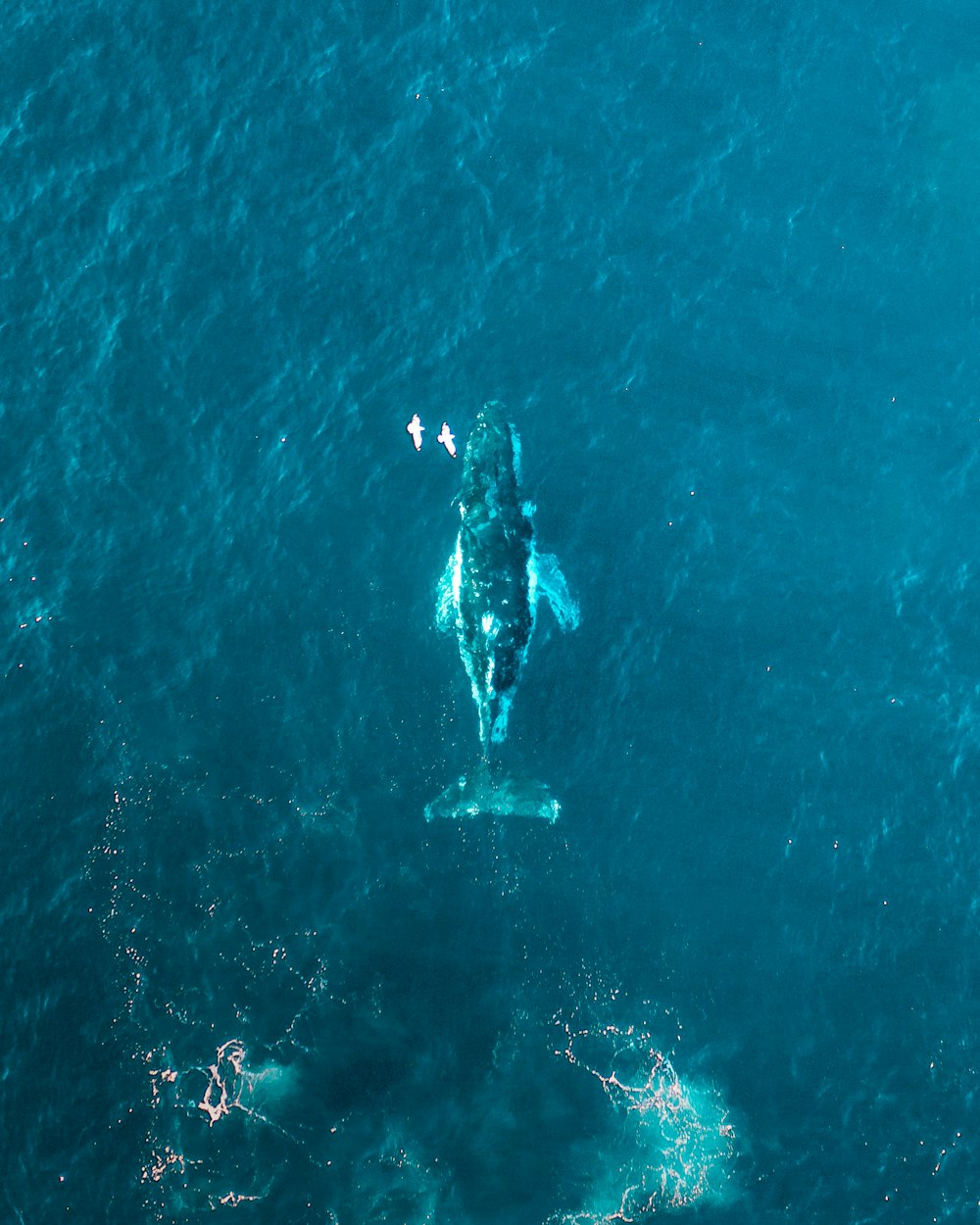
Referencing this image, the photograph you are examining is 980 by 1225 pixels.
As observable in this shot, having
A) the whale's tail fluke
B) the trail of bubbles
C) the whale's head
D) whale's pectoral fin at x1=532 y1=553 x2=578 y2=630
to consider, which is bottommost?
the trail of bubbles

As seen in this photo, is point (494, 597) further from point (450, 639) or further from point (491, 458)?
point (491, 458)

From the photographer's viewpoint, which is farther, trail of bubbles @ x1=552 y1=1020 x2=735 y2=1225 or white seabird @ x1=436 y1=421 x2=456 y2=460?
white seabird @ x1=436 y1=421 x2=456 y2=460

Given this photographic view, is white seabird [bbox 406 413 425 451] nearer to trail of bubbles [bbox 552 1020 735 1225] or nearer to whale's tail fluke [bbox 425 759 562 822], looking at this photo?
whale's tail fluke [bbox 425 759 562 822]

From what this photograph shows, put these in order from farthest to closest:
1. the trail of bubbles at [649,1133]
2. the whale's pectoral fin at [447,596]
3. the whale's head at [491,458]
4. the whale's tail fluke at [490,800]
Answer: the whale's head at [491,458]
the whale's pectoral fin at [447,596]
the whale's tail fluke at [490,800]
the trail of bubbles at [649,1133]

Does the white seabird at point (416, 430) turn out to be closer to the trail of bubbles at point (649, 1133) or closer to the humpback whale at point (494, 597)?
the humpback whale at point (494, 597)

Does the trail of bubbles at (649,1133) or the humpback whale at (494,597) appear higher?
the humpback whale at (494,597)

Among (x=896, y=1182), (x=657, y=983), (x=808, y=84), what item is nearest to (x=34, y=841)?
(x=657, y=983)

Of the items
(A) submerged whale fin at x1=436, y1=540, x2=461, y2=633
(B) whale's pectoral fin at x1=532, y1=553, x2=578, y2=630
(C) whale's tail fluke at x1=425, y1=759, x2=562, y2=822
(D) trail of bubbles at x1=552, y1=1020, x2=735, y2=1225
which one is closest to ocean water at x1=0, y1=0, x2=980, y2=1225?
(D) trail of bubbles at x1=552, y1=1020, x2=735, y2=1225

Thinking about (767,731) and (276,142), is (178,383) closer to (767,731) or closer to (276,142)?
(276,142)

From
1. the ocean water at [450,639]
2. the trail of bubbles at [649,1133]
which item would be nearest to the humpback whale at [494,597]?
the ocean water at [450,639]
